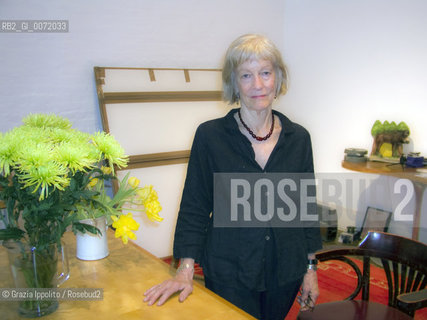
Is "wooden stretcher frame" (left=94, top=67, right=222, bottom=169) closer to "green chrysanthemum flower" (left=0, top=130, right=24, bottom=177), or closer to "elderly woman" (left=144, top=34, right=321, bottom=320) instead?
"elderly woman" (left=144, top=34, right=321, bottom=320)

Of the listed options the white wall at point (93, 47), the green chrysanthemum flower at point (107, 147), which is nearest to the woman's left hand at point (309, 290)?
the green chrysanthemum flower at point (107, 147)

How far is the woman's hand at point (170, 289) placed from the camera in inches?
44.0

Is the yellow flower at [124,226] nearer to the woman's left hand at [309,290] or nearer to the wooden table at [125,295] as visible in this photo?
the wooden table at [125,295]

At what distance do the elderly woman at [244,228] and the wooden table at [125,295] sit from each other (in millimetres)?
153

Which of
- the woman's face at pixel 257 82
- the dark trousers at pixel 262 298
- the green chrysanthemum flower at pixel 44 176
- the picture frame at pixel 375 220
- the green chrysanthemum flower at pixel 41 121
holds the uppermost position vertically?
the woman's face at pixel 257 82

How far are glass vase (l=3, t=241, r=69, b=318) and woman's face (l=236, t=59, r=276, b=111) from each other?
33.1 inches

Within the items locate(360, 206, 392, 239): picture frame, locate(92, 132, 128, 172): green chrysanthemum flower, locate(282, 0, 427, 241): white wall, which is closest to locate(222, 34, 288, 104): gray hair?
locate(92, 132, 128, 172): green chrysanthemum flower

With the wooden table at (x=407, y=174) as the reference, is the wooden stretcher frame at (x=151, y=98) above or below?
above

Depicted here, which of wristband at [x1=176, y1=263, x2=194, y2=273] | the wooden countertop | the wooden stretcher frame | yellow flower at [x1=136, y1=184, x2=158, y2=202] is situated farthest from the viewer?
the wooden stretcher frame

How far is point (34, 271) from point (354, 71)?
11.2ft

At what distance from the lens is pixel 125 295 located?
3.74ft

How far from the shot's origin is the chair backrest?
159cm

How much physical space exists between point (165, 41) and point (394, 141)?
2158 mm

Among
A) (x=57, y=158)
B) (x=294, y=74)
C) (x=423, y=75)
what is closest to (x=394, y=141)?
(x=423, y=75)
